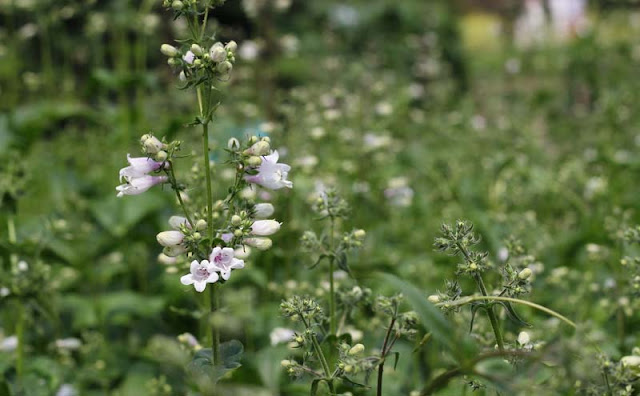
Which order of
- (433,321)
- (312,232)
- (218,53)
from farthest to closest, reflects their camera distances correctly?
(312,232) → (218,53) → (433,321)

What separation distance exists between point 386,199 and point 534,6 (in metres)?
5.38

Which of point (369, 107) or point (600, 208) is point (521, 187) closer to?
point (600, 208)

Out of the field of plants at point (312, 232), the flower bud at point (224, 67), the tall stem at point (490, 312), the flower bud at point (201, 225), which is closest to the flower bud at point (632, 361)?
the field of plants at point (312, 232)

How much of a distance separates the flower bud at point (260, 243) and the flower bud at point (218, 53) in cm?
46

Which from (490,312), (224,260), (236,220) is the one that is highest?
(236,220)

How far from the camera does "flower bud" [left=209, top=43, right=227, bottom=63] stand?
1.64 metres

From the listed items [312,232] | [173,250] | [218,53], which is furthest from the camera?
[312,232]

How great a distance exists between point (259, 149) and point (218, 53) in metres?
0.24

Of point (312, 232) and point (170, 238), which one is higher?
point (312, 232)

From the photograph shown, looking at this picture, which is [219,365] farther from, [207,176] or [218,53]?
[218,53]

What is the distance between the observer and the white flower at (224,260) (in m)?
1.65

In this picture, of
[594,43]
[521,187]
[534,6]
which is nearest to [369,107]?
[521,187]

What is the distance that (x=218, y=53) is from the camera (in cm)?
165

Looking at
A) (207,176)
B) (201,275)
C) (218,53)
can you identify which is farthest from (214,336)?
(218,53)
